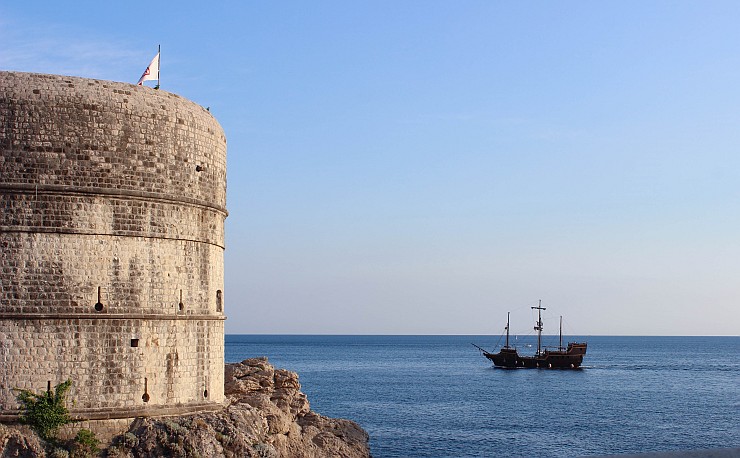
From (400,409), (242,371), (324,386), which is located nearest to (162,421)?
(242,371)

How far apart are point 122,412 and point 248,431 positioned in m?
2.91

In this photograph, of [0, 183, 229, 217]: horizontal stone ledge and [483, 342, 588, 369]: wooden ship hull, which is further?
[483, 342, 588, 369]: wooden ship hull

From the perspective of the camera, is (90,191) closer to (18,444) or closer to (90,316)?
(90,316)

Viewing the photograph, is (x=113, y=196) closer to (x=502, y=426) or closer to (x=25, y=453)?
(x=25, y=453)

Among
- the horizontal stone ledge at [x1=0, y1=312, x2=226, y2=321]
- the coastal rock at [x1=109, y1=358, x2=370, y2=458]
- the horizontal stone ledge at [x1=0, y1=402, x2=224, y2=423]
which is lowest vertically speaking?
the coastal rock at [x1=109, y1=358, x2=370, y2=458]

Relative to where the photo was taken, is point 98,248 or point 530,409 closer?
point 98,248

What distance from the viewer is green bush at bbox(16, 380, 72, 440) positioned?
55.0ft

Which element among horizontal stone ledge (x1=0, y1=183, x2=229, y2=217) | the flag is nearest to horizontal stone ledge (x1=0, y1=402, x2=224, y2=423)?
horizontal stone ledge (x1=0, y1=183, x2=229, y2=217)

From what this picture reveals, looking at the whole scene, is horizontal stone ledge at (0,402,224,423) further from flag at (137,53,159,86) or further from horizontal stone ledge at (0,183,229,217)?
flag at (137,53,159,86)

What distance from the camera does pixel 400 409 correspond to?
164 ft

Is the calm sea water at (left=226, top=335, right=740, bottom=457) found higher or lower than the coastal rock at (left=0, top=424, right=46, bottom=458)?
lower

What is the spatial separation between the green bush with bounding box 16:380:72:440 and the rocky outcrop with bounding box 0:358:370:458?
11.6 inches

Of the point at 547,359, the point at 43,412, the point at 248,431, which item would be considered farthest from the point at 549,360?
the point at 43,412

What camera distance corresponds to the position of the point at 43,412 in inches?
659
